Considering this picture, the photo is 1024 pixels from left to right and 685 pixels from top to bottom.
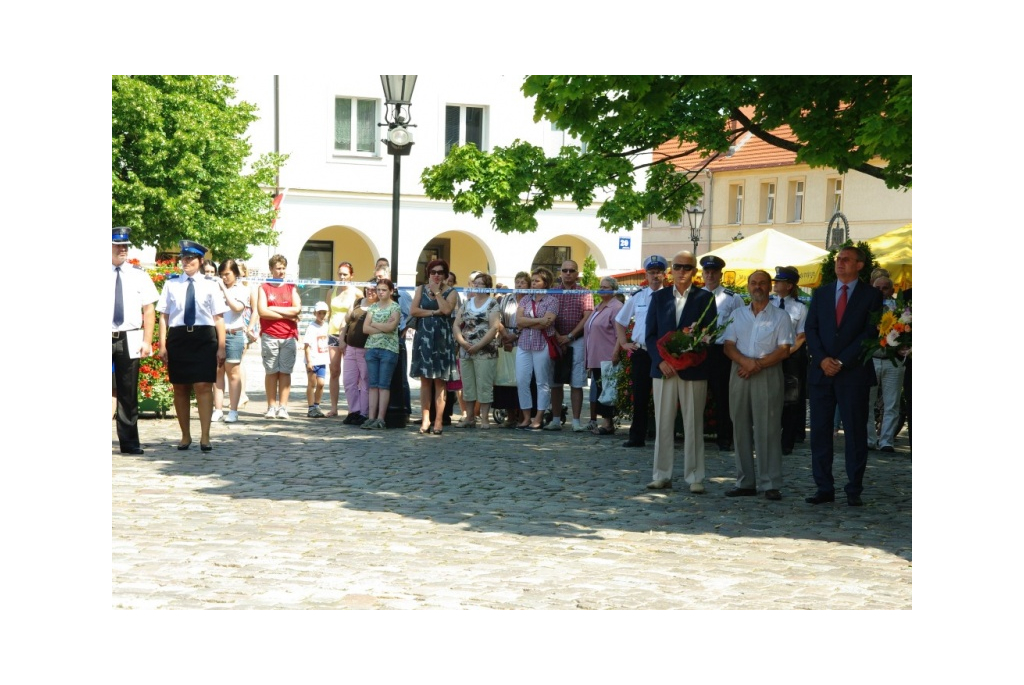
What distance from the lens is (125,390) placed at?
1287 centimetres

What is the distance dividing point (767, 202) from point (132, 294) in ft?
152

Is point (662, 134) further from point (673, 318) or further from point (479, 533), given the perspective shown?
point (479, 533)

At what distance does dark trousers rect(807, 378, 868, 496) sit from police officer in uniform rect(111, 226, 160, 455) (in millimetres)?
6554

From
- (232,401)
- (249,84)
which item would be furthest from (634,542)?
(249,84)

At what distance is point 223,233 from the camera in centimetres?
3709

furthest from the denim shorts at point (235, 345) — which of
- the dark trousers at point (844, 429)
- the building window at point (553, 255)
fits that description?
the building window at point (553, 255)

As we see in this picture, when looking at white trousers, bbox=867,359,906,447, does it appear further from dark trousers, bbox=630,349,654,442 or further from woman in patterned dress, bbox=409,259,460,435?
woman in patterned dress, bbox=409,259,460,435

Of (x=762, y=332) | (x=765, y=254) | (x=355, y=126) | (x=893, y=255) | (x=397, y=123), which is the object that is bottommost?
(x=762, y=332)

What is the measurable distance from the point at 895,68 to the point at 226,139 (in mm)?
31434

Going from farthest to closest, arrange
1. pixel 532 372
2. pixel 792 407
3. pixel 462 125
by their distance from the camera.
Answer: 1. pixel 462 125
2. pixel 532 372
3. pixel 792 407

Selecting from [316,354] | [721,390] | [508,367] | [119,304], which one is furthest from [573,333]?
[119,304]

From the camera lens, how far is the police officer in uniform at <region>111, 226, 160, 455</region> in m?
12.8

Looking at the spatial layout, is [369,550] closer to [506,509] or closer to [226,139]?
[506,509]

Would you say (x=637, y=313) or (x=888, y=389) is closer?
(x=888, y=389)
